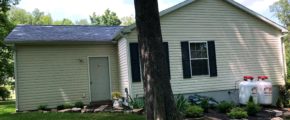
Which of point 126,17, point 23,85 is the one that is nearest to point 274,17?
point 126,17

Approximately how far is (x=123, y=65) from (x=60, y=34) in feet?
10.00

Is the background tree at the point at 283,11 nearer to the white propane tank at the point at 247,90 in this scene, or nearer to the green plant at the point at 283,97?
the green plant at the point at 283,97

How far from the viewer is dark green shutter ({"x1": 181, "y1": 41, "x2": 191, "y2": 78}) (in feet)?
32.2

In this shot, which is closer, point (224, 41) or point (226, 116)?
point (226, 116)

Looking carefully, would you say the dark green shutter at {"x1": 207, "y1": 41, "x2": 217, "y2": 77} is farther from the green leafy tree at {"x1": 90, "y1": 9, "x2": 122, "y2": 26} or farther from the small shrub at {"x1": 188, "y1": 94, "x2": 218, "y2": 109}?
the green leafy tree at {"x1": 90, "y1": 9, "x2": 122, "y2": 26}

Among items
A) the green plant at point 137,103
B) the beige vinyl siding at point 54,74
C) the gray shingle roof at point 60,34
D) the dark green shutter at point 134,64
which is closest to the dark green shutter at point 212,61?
the dark green shutter at point 134,64

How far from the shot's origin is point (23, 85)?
9.98 meters

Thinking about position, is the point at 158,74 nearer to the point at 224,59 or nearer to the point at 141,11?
the point at 141,11

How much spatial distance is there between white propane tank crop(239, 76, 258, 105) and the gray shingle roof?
16.3ft

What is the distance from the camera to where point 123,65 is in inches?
395

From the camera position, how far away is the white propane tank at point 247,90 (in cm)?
959

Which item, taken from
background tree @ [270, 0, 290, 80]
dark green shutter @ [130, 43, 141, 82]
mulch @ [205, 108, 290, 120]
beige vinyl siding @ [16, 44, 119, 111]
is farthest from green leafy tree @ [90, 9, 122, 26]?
mulch @ [205, 108, 290, 120]

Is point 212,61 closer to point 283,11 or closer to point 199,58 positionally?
point 199,58

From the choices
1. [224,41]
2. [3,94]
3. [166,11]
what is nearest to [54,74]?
[166,11]
